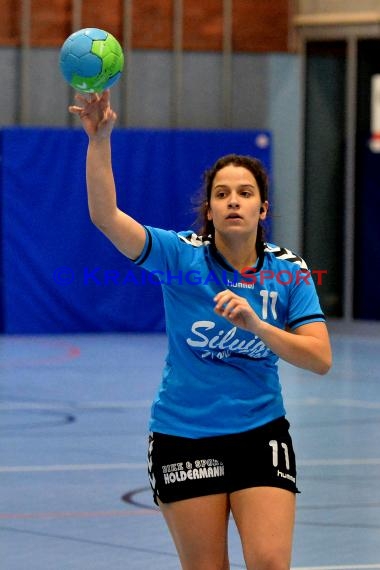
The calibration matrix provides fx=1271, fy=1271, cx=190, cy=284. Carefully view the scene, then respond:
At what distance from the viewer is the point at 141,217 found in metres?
18.5

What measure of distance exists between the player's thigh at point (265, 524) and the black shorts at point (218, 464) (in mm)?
35

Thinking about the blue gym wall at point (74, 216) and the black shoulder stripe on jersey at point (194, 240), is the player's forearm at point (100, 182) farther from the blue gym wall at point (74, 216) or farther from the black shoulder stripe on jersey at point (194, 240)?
the blue gym wall at point (74, 216)

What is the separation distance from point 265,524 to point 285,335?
0.59 metres

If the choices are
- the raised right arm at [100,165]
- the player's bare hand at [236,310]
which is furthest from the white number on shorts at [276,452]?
the raised right arm at [100,165]

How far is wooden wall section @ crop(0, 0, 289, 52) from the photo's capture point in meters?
18.8

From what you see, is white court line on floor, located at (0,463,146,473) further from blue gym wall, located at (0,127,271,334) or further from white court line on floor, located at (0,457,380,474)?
blue gym wall, located at (0,127,271,334)

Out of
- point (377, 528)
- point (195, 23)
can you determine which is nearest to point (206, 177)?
point (377, 528)

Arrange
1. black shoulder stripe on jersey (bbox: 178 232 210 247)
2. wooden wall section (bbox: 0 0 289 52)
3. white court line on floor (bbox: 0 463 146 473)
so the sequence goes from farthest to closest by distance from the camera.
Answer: wooden wall section (bbox: 0 0 289 52) → white court line on floor (bbox: 0 463 146 473) → black shoulder stripe on jersey (bbox: 178 232 210 247)

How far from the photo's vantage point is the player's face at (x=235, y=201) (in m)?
4.07

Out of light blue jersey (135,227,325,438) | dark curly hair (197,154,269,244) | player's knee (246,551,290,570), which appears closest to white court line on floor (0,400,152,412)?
dark curly hair (197,154,269,244)

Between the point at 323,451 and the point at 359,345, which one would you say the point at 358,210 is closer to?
the point at 359,345

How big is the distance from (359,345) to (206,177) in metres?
12.8

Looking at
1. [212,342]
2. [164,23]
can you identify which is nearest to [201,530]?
[212,342]

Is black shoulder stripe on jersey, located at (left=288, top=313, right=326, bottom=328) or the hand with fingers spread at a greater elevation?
the hand with fingers spread
